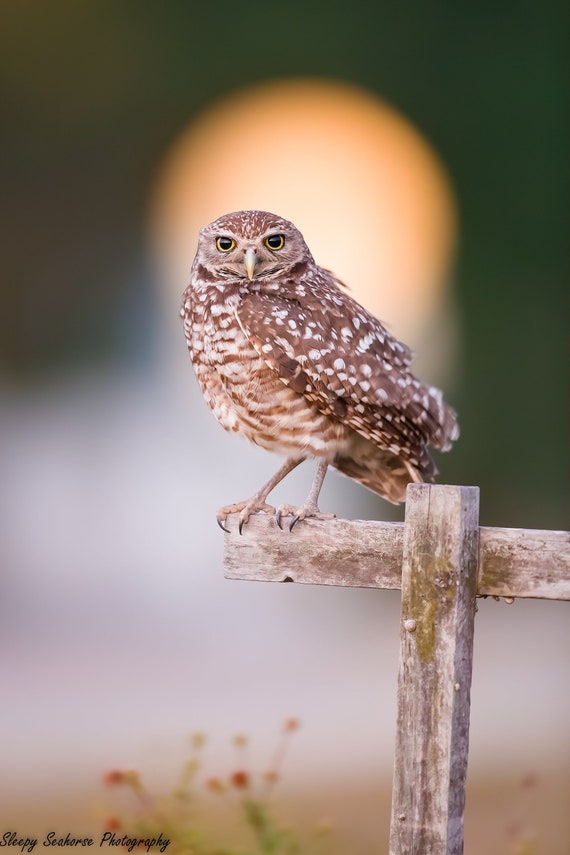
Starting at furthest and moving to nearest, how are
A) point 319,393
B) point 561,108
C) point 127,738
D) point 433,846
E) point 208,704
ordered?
point 561,108
point 208,704
point 127,738
point 319,393
point 433,846

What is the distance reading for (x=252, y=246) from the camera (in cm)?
339

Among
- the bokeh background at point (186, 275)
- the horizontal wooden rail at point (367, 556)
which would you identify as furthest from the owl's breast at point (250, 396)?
the bokeh background at point (186, 275)

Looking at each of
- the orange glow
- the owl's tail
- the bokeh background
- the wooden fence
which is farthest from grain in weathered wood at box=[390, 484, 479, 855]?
the orange glow

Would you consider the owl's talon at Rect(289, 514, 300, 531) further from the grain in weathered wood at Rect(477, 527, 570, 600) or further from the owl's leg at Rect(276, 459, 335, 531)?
the grain in weathered wood at Rect(477, 527, 570, 600)

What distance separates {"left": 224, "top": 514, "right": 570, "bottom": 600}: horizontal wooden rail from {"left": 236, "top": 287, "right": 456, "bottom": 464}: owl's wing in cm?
55

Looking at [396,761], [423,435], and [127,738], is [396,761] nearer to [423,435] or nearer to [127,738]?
[423,435]

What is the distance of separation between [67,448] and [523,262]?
2.91 metres

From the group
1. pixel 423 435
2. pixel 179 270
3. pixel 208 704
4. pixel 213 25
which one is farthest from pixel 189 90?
pixel 423 435

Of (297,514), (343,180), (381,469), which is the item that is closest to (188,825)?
(297,514)

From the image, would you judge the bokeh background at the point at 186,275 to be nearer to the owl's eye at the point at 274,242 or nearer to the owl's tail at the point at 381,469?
the owl's tail at the point at 381,469

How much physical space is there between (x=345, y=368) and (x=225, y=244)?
1.73 ft

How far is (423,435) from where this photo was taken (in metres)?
3.45

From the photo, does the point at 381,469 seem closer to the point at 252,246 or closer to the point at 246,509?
the point at 246,509

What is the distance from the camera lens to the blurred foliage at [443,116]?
6586mm
